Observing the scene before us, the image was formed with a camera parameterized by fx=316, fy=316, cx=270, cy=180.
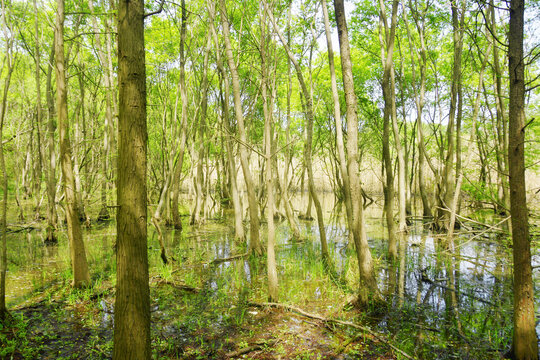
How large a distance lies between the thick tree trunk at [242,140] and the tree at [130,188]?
9.67 feet

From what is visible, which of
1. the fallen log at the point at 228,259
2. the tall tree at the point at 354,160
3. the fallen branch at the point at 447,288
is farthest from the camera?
the fallen log at the point at 228,259

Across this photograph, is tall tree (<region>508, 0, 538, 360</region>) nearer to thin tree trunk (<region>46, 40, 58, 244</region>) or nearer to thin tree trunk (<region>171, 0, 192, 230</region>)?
thin tree trunk (<region>171, 0, 192, 230</region>)

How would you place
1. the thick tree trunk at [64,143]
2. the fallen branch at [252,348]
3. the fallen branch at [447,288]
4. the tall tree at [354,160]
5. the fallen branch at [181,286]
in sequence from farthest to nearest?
the fallen branch at [181,286] → the fallen branch at [447,288] → the thick tree trunk at [64,143] → the tall tree at [354,160] → the fallen branch at [252,348]

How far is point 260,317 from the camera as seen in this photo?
5.05m

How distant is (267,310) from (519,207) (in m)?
3.79

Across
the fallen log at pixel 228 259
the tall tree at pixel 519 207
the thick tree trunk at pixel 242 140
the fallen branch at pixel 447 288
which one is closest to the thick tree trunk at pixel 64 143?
the thick tree trunk at pixel 242 140

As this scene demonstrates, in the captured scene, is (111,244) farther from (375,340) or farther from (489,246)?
(489,246)

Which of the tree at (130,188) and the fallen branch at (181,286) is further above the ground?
the tree at (130,188)

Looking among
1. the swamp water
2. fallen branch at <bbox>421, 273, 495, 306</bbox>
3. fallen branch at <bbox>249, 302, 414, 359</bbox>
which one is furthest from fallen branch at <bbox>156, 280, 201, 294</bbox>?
fallen branch at <bbox>421, 273, 495, 306</bbox>

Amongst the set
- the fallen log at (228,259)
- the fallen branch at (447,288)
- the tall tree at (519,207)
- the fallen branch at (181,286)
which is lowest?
the fallen branch at (447,288)

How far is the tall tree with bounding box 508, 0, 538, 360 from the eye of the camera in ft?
11.7

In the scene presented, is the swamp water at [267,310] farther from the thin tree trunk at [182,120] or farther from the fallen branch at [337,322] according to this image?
the thin tree trunk at [182,120]

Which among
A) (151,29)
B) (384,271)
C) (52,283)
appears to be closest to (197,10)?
Answer: (151,29)

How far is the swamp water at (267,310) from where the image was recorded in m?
4.14
